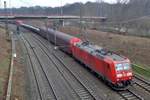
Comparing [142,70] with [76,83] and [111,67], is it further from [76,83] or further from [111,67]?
[76,83]

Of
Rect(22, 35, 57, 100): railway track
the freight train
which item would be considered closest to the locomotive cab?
the freight train

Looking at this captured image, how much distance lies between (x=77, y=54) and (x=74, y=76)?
7.23 metres

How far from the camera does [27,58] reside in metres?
42.8

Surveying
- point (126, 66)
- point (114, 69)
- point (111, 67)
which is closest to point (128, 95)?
point (114, 69)

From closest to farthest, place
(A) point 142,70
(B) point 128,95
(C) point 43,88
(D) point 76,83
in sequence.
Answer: (B) point 128,95, (C) point 43,88, (D) point 76,83, (A) point 142,70

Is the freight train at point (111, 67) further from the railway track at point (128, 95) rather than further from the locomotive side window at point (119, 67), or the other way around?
the railway track at point (128, 95)

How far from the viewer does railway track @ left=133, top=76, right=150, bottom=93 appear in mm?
25120

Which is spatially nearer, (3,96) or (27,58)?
(3,96)

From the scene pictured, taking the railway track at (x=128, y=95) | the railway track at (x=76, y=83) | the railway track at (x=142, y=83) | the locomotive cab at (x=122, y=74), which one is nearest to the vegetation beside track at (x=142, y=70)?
the railway track at (x=142, y=83)

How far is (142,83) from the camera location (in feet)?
87.6

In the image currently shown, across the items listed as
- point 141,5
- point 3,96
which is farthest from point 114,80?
point 141,5

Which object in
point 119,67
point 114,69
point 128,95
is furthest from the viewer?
point 119,67

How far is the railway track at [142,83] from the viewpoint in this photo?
25120 millimetres

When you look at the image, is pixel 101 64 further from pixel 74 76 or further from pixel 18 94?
pixel 18 94
